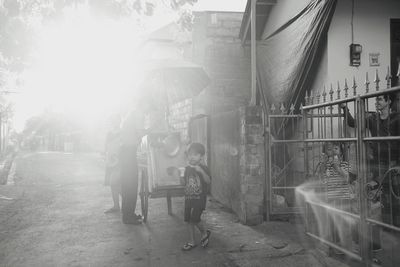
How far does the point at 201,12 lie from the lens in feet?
34.3

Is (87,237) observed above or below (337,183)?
below

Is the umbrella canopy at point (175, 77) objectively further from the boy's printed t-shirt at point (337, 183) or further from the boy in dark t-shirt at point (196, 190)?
the boy's printed t-shirt at point (337, 183)

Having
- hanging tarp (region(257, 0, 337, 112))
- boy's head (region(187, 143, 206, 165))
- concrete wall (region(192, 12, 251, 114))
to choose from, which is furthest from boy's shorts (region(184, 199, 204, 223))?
concrete wall (region(192, 12, 251, 114))

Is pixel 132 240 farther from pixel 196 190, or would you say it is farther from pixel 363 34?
pixel 363 34

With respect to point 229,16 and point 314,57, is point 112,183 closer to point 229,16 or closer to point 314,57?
point 314,57

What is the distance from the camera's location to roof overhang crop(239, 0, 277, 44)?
9.38 m

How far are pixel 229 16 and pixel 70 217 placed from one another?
6.62 meters

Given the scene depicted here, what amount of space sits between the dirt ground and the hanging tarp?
2.48 metres

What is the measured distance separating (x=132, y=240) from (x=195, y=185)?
1.16 meters

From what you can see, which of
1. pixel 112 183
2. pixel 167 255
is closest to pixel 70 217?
pixel 112 183

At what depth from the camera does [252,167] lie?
592cm

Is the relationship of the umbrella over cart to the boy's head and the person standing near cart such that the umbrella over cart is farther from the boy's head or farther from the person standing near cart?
the boy's head

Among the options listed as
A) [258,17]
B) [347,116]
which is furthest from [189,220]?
[258,17]

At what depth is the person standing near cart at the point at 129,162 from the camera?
6184 millimetres
